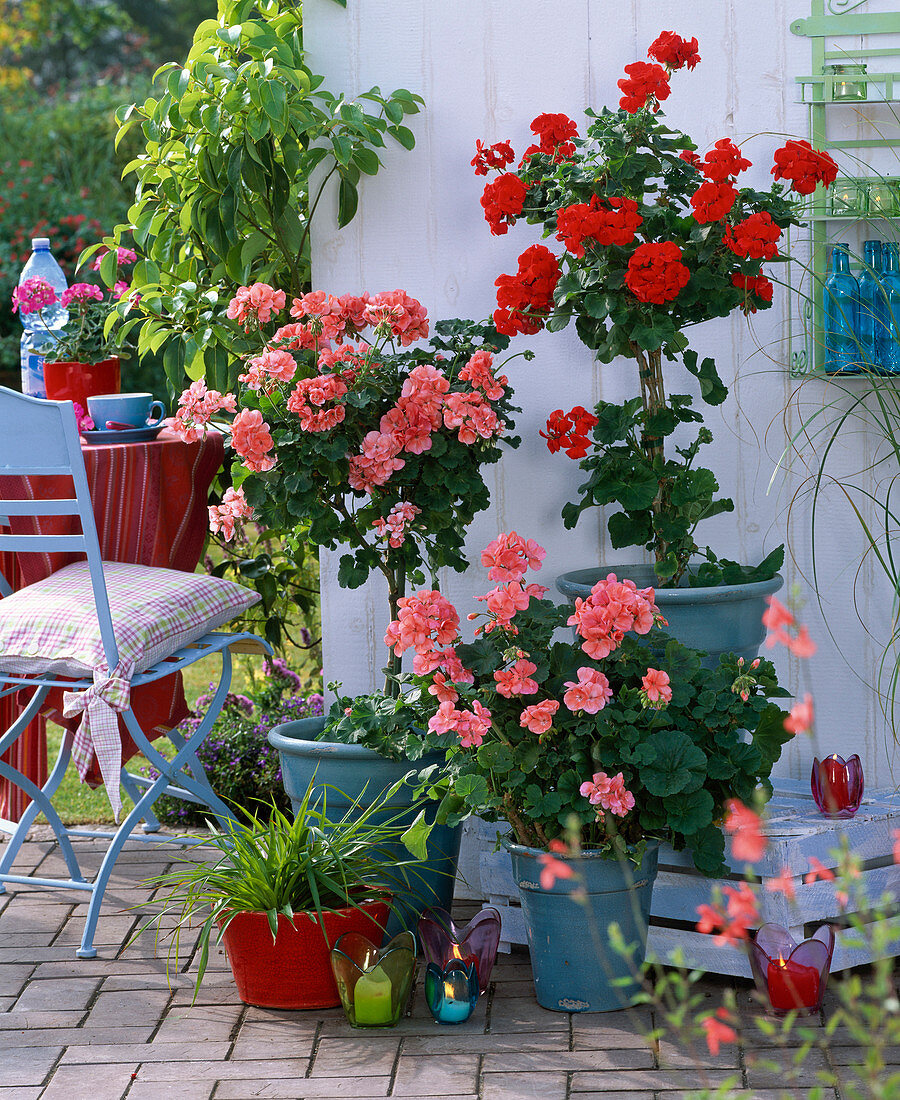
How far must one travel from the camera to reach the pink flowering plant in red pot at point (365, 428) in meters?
2.54

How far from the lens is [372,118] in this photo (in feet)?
9.26

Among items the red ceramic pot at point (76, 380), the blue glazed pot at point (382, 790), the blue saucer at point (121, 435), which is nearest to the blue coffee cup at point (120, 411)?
the blue saucer at point (121, 435)

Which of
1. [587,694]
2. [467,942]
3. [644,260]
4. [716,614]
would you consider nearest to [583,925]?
[467,942]

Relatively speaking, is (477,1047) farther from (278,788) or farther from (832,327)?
(832,327)

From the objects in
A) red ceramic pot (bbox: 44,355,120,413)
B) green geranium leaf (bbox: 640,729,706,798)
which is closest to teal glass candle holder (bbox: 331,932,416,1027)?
green geranium leaf (bbox: 640,729,706,798)

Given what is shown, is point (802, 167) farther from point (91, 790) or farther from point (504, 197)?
point (91, 790)

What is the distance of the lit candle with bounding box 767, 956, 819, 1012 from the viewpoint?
228 centimetres

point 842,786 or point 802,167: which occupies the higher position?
point 802,167

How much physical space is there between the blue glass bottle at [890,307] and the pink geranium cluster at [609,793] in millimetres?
1079

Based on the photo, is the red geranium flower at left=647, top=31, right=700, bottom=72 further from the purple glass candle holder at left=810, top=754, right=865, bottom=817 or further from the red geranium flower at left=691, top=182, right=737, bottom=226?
the purple glass candle holder at left=810, top=754, right=865, bottom=817

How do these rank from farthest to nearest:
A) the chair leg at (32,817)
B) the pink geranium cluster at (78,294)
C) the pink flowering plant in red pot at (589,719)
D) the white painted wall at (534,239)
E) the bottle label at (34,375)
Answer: the bottle label at (34,375) → the pink geranium cluster at (78,294) → the chair leg at (32,817) → the white painted wall at (534,239) → the pink flowering plant in red pot at (589,719)

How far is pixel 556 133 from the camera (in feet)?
8.39

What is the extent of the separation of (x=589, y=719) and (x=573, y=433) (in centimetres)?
64

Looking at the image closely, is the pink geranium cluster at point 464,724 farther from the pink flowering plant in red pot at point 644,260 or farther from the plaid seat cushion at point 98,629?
the plaid seat cushion at point 98,629
